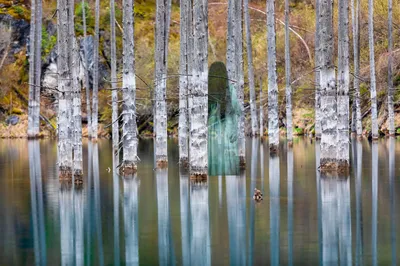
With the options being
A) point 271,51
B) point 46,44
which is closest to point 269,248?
point 271,51

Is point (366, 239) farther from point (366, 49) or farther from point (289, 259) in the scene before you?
point (366, 49)

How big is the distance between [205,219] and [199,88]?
6.59 metres

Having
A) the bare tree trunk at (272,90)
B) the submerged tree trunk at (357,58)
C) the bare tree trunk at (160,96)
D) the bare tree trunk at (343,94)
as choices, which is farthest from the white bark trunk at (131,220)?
the submerged tree trunk at (357,58)

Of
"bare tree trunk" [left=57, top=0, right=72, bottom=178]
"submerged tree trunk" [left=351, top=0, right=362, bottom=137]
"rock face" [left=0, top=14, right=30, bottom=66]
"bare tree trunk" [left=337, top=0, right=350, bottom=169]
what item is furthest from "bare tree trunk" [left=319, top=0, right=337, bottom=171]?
"rock face" [left=0, top=14, right=30, bottom=66]

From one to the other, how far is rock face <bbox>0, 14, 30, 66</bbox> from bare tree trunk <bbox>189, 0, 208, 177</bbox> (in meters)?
57.2

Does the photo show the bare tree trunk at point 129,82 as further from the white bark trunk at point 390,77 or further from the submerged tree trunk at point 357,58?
the submerged tree trunk at point 357,58

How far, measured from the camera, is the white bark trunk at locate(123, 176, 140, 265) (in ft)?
50.7

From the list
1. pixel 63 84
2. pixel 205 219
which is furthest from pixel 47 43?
pixel 205 219

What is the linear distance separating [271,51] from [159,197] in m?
18.5

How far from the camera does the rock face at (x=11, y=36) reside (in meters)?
80.0

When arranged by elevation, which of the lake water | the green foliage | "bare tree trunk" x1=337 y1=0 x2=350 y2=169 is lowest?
the lake water

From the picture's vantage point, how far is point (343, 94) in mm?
28422

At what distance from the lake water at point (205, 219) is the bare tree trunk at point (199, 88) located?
1066mm

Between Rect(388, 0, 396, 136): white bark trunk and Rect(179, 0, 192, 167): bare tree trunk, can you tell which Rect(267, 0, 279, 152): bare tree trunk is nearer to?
Rect(179, 0, 192, 167): bare tree trunk
